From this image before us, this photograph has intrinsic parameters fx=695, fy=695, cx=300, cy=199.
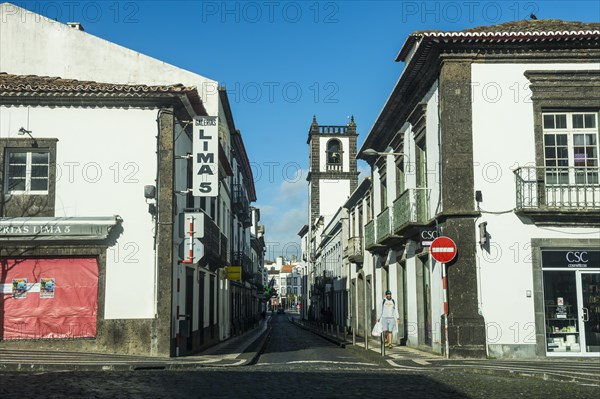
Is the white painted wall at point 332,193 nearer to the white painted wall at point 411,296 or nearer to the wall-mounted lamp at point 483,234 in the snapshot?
the white painted wall at point 411,296

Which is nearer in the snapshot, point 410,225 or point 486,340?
point 486,340

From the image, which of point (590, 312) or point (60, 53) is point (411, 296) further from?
point (60, 53)

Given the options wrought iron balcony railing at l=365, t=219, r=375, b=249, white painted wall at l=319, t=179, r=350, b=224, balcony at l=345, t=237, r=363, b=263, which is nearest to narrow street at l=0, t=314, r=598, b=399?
wrought iron balcony railing at l=365, t=219, r=375, b=249

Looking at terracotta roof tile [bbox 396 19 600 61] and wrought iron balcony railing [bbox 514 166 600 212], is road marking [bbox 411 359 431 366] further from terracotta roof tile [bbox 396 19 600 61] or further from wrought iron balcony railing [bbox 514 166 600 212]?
terracotta roof tile [bbox 396 19 600 61]

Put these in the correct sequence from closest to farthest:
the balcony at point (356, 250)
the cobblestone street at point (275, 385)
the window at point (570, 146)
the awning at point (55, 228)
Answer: the cobblestone street at point (275, 385)
the awning at point (55, 228)
the window at point (570, 146)
the balcony at point (356, 250)

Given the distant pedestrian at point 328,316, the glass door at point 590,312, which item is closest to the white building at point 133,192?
the glass door at point 590,312

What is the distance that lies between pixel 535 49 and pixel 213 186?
27.7 ft

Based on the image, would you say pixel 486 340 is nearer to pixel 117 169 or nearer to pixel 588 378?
pixel 588 378

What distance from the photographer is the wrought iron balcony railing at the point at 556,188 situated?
16.2 m

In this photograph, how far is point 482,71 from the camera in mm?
16734

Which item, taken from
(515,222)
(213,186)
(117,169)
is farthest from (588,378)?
(117,169)

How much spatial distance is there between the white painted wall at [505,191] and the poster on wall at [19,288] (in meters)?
10.7

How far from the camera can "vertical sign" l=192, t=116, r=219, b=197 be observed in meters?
17.0

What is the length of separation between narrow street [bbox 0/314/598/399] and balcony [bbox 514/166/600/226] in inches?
198
